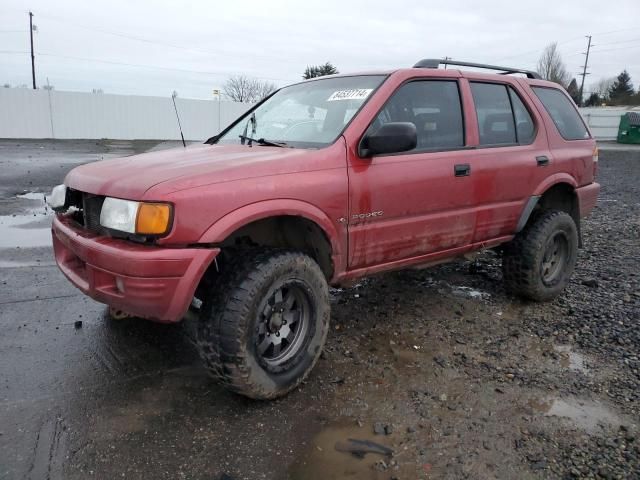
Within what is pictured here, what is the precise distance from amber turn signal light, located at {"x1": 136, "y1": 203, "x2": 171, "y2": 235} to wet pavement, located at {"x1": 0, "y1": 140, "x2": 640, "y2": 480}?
41.1 inches

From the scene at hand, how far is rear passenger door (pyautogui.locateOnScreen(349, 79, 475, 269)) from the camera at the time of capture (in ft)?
10.5

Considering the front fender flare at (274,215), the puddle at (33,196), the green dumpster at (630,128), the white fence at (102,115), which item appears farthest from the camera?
the green dumpster at (630,128)

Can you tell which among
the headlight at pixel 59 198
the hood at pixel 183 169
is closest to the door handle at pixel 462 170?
the hood at pixel 183 169

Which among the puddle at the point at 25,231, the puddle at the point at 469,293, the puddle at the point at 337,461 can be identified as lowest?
the puddle at the point at 337,461

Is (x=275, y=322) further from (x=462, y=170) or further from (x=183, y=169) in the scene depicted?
(x=462, y=170)

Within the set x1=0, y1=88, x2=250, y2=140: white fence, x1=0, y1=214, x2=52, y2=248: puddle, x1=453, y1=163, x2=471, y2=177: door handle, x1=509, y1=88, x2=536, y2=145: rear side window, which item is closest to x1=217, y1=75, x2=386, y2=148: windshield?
x1=453, y1=163, x2=471, y2=177: door handle

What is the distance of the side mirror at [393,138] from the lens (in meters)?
2.99

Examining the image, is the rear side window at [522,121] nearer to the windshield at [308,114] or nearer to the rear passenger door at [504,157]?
the rear passenger door at [504,157]

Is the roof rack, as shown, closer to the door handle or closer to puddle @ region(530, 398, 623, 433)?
the door handle

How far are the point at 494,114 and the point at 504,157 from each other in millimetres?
381

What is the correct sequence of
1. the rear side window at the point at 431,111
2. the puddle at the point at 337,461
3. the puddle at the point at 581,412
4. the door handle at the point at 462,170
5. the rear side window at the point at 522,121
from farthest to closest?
the rear side window at the point at 522,121 < the door handle at the point at 462,170 < the rear side window at the point at 431,111 < the puddle at the point at 581,412 < the puddle at the point at 337,461

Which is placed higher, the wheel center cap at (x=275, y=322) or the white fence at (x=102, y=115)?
the white fence at (x=102, y=115)

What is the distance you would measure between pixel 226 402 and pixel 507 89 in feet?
10.8

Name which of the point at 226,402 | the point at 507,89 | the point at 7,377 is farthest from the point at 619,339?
the point at 7,377
